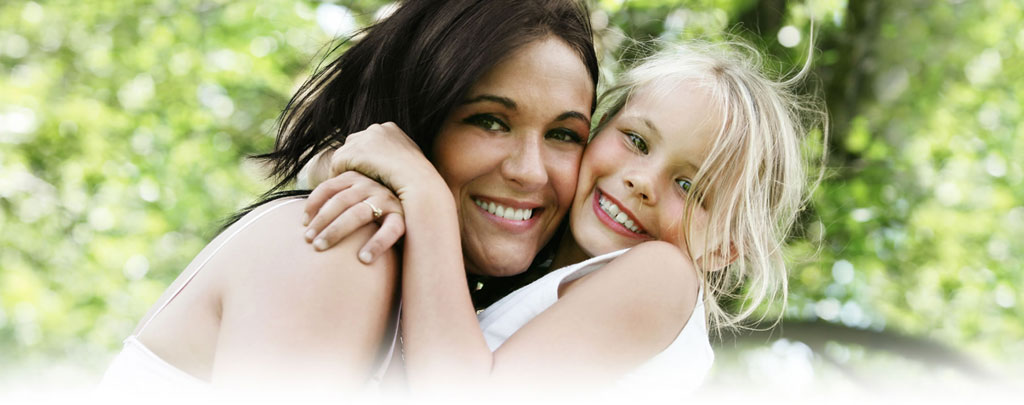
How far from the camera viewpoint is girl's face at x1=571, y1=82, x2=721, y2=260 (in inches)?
94.7

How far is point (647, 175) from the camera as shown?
94.0 inches

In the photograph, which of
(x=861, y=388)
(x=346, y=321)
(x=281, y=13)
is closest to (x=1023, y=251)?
(x=861, y=388)

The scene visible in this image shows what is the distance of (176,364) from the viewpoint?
6.01ft

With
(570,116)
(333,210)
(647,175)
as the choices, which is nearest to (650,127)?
A: (647,175)

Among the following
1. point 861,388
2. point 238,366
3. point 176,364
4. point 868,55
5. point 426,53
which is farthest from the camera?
point 861,388

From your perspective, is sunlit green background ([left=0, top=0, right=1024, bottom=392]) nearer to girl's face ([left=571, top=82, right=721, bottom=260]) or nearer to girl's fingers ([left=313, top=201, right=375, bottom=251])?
girl's face ([left=571, top=82, right=721, bottom=260])

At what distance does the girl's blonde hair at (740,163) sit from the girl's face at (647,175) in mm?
40

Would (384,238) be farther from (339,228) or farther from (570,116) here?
(570,116)

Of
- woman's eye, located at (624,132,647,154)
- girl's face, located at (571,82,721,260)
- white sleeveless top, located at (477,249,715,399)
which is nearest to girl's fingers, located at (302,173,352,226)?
white sleeveless top, located at (477,249,715,399)

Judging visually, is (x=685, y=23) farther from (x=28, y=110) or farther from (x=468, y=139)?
(x=28, y=110)

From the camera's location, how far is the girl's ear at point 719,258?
2438 mm

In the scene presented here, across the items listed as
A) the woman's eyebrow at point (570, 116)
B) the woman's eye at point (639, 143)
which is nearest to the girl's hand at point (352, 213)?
the woman's eyebrow at point (570, 116)

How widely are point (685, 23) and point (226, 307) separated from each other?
12.8ft

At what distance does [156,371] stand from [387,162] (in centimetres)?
65
